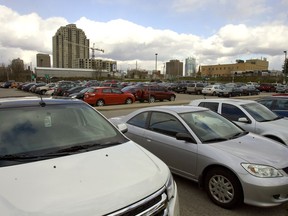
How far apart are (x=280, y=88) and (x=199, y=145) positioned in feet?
173

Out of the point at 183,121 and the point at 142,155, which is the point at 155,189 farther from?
the point at 183,121

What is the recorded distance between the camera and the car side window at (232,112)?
7582mm

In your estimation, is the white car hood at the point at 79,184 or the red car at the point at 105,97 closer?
the white car hood at the point at 79,184

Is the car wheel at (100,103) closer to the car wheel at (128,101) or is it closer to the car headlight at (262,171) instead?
the car wheel at (128,101)

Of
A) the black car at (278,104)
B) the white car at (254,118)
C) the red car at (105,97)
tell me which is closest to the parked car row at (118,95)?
the red car at (105,97)

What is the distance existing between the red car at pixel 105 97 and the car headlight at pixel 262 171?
19.3 metres

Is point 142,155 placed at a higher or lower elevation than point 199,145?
higher

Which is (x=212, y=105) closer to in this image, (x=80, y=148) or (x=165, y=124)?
(x=165, y=124)

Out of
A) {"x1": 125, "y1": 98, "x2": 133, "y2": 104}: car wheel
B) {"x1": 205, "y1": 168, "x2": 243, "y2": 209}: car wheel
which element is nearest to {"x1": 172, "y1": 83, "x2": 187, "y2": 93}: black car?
{"x1": 125, "y1": 98, "x2": 133, "y2": 104}: car wheel

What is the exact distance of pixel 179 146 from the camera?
507 cm

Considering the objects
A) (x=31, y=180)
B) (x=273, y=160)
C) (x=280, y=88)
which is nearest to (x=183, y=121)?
(x=273, y=160)

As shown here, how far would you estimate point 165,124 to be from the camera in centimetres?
560

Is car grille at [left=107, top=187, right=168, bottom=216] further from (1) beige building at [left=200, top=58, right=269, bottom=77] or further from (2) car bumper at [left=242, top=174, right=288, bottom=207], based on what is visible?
(1) beige building at [left=200, top=58, right=269, bottom=77]

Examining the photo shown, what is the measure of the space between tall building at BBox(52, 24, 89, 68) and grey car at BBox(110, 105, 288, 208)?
122 m
